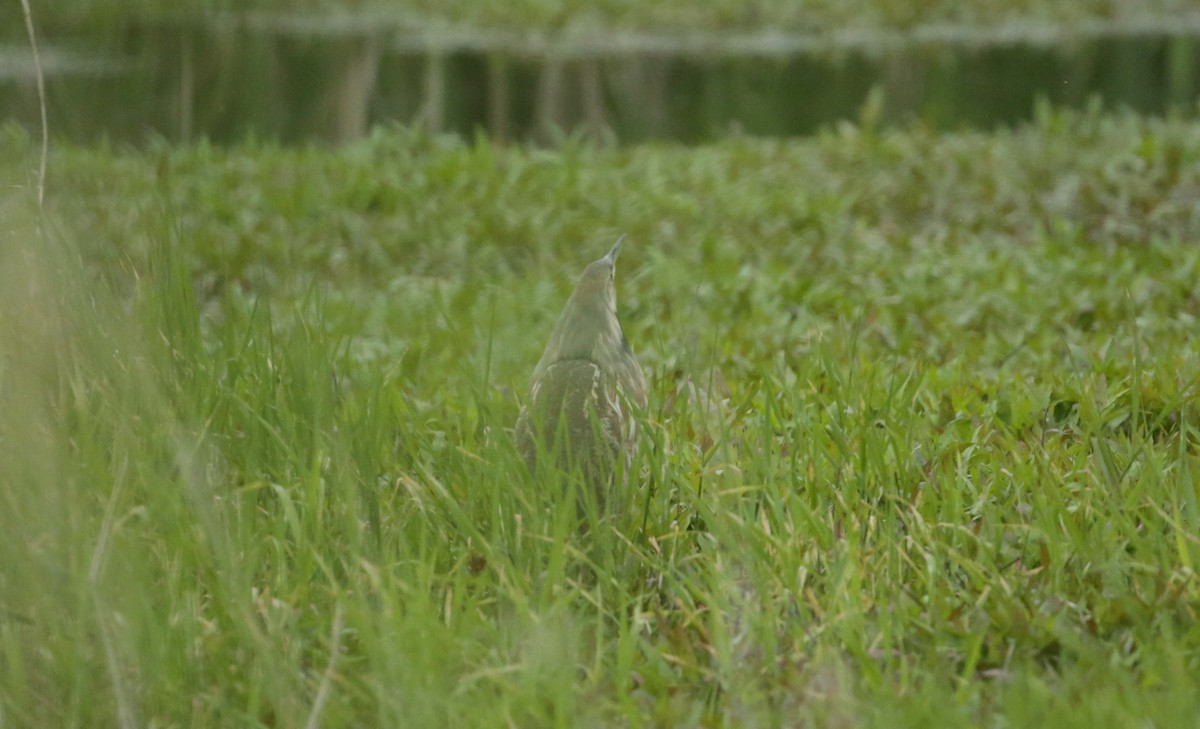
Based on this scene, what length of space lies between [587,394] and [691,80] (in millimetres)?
10308

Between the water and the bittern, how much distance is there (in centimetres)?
510

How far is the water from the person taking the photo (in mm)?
10789

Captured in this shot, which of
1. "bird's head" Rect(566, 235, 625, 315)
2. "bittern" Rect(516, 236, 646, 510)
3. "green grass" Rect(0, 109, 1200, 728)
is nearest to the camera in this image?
"green grass" Rect(0, 109, 1200, 728)

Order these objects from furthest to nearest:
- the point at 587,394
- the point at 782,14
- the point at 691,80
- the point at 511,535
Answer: the point at 782,14 < the point at 691,80 < the point at 587,394 < the point at 511,535

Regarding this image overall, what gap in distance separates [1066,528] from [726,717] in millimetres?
746

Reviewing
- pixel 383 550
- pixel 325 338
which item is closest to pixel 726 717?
pixel 383 550

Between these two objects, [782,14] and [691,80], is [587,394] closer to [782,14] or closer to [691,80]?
[691,80]

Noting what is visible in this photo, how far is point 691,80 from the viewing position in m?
12.8

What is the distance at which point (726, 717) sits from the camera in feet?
7.39

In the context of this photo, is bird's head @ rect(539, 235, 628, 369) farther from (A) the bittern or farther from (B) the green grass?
(B) the green grass

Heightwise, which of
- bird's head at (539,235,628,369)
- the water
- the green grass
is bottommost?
the water

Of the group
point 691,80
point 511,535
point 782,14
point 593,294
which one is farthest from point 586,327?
point 782,14

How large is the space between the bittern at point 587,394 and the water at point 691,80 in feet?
16.7

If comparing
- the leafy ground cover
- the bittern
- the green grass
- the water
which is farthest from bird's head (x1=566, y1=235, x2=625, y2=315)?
the leafy ground cover
